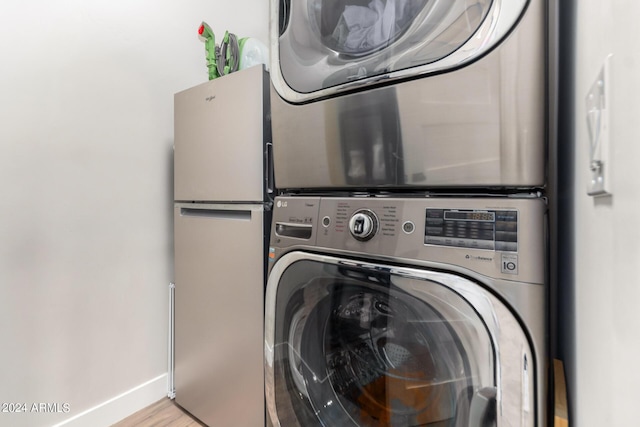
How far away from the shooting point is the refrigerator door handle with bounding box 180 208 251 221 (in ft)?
3.86

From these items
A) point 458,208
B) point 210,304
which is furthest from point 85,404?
point 458,208

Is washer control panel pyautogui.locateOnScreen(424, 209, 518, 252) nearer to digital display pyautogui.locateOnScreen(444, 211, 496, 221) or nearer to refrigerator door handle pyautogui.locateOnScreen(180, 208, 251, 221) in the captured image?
digital display pyautogui.locateOnScreen(444, 211, 496, 221)

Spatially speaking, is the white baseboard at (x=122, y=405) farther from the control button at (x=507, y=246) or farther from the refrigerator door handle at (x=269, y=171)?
the control button at (x=507, y=246)

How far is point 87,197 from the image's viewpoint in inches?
52.0

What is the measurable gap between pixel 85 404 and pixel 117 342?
0.25 metres

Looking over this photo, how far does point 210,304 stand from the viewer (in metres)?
1.29

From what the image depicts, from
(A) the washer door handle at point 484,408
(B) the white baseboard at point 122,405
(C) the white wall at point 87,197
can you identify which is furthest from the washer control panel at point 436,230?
(B) the white baseboard at point 122,405

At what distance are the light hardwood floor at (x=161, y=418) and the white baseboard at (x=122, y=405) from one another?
0.03m

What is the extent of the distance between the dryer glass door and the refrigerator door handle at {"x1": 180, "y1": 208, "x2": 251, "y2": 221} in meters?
0.50

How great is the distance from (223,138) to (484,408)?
1147 millimetres

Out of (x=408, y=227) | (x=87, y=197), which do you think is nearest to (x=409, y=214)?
(x=408, y=227)

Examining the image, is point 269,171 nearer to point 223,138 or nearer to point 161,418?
point 223,138

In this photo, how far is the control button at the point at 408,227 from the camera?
2.25 ft

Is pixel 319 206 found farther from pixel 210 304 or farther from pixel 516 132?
pixel 210 304
